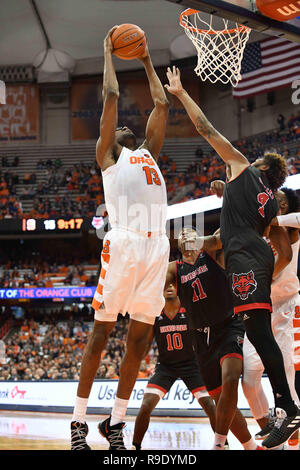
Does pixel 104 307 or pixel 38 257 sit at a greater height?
pixel 104 307

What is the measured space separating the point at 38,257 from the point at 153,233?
70.6ft

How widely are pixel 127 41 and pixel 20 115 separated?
25.1 meters

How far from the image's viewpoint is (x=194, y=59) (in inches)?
1015

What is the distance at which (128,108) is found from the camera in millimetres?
28172

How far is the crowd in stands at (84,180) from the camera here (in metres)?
22.8

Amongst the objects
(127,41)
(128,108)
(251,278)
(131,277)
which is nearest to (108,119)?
(127,41)

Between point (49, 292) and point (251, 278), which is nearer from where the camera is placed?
point (251, 278)

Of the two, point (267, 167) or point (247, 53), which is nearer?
point (267, 167)

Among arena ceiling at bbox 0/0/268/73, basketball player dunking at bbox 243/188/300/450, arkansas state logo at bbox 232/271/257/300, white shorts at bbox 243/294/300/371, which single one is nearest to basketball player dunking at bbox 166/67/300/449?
arkansas state logo at bbox 232/271/257/300

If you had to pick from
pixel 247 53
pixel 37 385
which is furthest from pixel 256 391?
pixel 247 53

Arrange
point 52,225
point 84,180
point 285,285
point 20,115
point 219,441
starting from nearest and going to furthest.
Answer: point 219,441, point 285,285, point 52,225, point 84,180, point 20,115

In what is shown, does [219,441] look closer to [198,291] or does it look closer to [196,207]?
[198,291]

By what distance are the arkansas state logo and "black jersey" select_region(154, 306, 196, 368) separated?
2.46 meters
